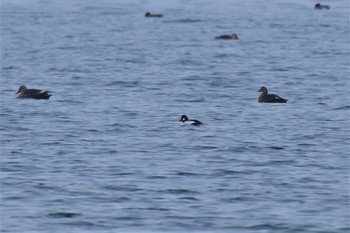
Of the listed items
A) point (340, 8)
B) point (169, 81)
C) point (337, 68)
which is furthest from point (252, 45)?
point (340, 8)

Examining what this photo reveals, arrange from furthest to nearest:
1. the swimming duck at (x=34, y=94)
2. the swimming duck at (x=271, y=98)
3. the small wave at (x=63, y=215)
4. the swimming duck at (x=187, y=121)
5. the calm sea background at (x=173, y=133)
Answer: the swimming duck at (x=34, y=94)
the swimming duck at (x=271, y=98)
the swimming duck at (x=187, y=121)
the calm sea background at (x=173, y=133)
the small wave at (x=63, y=215)

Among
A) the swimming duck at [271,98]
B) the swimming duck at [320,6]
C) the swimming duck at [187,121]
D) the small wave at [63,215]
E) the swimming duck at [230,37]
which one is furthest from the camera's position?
the swimming duck at [320,6]

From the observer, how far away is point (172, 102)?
122ft

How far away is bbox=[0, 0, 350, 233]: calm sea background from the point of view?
809 inches

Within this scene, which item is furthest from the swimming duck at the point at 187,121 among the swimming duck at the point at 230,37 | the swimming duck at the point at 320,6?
the swimming duck at the point at 320,6

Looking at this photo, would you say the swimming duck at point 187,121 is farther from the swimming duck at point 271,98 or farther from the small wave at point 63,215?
the small wave at point 63,215

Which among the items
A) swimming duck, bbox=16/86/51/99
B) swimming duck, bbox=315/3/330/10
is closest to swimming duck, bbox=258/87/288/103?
swimming duck, bbox=16/86/51/99

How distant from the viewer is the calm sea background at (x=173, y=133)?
20.5m

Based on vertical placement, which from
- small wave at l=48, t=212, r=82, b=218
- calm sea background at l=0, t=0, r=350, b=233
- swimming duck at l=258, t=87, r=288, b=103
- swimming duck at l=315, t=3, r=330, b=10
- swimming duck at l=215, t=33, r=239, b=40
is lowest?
small wave at l=48, t=212, r=82, b=218

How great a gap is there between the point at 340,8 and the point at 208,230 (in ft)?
232

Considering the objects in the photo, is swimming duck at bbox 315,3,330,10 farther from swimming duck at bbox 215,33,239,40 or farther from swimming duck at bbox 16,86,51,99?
swimming duck at bbox 16,86,51,99

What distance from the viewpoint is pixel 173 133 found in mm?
30297

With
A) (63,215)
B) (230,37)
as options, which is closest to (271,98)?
(63,215)

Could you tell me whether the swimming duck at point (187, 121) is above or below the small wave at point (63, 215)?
above
